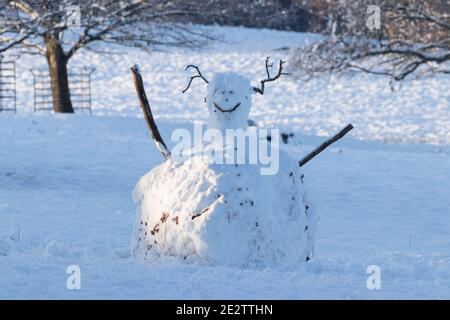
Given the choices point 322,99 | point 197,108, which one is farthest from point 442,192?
point 322,99

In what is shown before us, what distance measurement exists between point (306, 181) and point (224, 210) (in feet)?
30.3

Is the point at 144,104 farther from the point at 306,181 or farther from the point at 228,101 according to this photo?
the point at 306,181

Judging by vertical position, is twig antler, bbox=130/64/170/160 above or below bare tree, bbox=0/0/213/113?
below

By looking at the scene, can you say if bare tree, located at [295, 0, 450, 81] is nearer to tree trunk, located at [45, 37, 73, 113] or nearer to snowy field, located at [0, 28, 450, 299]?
snowy field, located at [0, 28, 450, 299]

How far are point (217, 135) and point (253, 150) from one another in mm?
461

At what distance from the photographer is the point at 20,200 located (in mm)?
13000

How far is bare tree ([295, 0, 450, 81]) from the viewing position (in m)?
22.9

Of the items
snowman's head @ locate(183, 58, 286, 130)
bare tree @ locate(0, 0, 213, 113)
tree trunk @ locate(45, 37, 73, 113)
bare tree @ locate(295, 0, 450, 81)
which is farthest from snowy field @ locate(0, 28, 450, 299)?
tree trunk @ locate(45, 37, 73, 113)

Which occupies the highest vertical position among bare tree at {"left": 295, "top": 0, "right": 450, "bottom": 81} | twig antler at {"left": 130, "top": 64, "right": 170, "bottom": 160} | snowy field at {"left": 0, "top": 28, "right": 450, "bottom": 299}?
bare tree at {"left": 295, "top": 0, "right": 450, "bottom": 81}

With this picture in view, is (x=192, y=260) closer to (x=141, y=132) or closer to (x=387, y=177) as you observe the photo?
(x=387, y=177)

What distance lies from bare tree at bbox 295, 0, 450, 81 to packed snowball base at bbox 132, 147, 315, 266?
16.1m

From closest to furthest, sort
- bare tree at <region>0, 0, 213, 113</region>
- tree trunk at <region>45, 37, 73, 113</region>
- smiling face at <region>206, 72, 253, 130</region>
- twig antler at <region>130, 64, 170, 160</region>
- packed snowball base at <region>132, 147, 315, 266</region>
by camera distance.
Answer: packed snowball base at <region>132, 147, 315, 266</region>, smiling face at <region>206, 72, 253, 130</region>, twig antler at <region>130, 64, 170, 160</region>, bare tree at <region>0, 0, 213, 113</region>, tree trunk at <region>45, 37, 73, 113</region>
